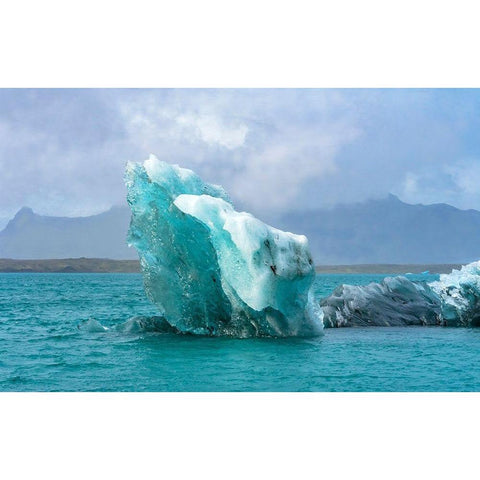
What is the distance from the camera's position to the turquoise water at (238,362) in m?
11.9

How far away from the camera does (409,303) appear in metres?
22.3

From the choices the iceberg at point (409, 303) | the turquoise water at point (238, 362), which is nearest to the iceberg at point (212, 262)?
the turquoise water at point (238, 362)

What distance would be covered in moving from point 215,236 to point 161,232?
192 centimetres

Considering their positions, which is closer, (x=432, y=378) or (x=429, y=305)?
(x=432, y=378)

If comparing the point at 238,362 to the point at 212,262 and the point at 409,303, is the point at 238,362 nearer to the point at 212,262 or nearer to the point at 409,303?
the point at 212,262

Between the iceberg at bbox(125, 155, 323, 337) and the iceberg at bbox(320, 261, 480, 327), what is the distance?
3928 mm

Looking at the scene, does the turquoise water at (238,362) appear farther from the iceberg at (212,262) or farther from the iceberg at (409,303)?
the iceberg at (409,303)

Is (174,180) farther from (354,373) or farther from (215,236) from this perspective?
(354,373)

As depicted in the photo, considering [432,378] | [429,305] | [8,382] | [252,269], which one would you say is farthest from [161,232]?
[429,305]

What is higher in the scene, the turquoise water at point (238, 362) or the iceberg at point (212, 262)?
the iceberg at point (212, 262)

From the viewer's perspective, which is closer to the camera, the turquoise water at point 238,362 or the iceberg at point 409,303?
the turquoise water at point 238,362

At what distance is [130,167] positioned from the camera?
17.3 m

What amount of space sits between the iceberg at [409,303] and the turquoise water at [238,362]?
203 centimetres

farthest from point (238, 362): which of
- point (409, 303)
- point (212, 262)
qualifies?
point (409, 303)
